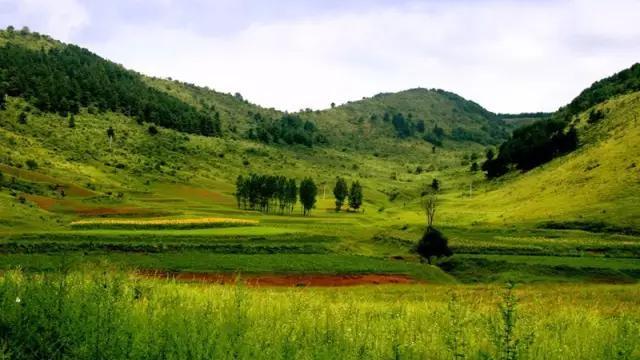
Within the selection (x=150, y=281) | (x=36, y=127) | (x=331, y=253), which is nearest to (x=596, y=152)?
(x=331, y=253)

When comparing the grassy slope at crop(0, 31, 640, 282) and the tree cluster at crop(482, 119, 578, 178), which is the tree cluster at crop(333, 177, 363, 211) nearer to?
the grassy slope at crop(0, 31, 640, 282)

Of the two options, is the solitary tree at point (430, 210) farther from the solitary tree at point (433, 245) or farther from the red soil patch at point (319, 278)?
the red soil patch at point (319, 278)

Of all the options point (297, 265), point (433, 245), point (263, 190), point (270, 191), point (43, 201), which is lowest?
point (297, 265)

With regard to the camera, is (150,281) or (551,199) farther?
(551,199)

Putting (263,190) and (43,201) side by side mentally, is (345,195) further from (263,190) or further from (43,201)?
(43,201)

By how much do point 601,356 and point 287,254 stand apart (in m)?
57.4

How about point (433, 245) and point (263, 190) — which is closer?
point (433, 245)

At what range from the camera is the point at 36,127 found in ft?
596

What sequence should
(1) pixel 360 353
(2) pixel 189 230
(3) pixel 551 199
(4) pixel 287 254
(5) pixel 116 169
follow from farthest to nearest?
(5) pixel 116 169
(3) pixel 551 199
(2) pixel 189 230
(4) pixel 287 254
(1) pixel 360 353

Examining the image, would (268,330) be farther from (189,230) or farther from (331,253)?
(189,230)

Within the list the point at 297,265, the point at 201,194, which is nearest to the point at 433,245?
the point at 297,265

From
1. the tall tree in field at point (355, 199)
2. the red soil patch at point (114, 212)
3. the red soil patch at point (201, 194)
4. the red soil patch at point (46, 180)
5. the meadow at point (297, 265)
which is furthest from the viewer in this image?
the tall tree in field at point (355, 199)

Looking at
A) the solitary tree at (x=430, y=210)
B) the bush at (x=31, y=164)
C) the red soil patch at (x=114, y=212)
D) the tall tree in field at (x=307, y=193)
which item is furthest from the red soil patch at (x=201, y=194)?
the solitary tree at (x=430, y=210)

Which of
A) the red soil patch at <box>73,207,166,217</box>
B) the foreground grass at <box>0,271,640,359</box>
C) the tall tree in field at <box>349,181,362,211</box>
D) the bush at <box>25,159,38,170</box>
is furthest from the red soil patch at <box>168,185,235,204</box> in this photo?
the foreground grass at <box>0,271,640,359</box>
